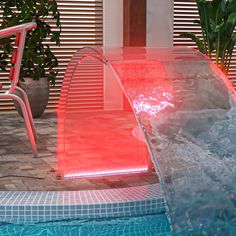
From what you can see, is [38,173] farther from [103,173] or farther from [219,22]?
[219,22]

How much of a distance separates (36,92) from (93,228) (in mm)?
3460

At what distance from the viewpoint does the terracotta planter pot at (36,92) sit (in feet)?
17.2

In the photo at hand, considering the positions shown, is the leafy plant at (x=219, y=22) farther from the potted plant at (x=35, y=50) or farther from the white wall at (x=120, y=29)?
the potted plant at (x=35, y=50)

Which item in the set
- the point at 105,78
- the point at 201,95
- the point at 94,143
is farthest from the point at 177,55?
the point at 105,78

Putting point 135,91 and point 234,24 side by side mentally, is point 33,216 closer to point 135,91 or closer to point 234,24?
point 135,91

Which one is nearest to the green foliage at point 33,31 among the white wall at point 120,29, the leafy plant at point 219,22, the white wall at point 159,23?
the white wall at point 120,29

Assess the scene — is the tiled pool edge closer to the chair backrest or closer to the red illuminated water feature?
the red illuminated water feature

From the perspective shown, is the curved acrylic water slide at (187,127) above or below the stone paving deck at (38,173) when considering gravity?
above

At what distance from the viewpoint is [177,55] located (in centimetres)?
226

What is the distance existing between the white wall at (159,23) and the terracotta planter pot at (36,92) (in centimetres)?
142

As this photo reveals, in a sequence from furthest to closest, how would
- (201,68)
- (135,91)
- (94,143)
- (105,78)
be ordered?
1. (105,78)
2. (94,143)
3. (201,68)
4. (135,91)

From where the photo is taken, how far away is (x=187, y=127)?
5.98 feet

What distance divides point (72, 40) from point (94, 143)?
9.30ft

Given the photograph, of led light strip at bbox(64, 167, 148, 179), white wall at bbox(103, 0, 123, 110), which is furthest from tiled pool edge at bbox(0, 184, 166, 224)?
white wall at bbox(103, 0, 123, 110)
